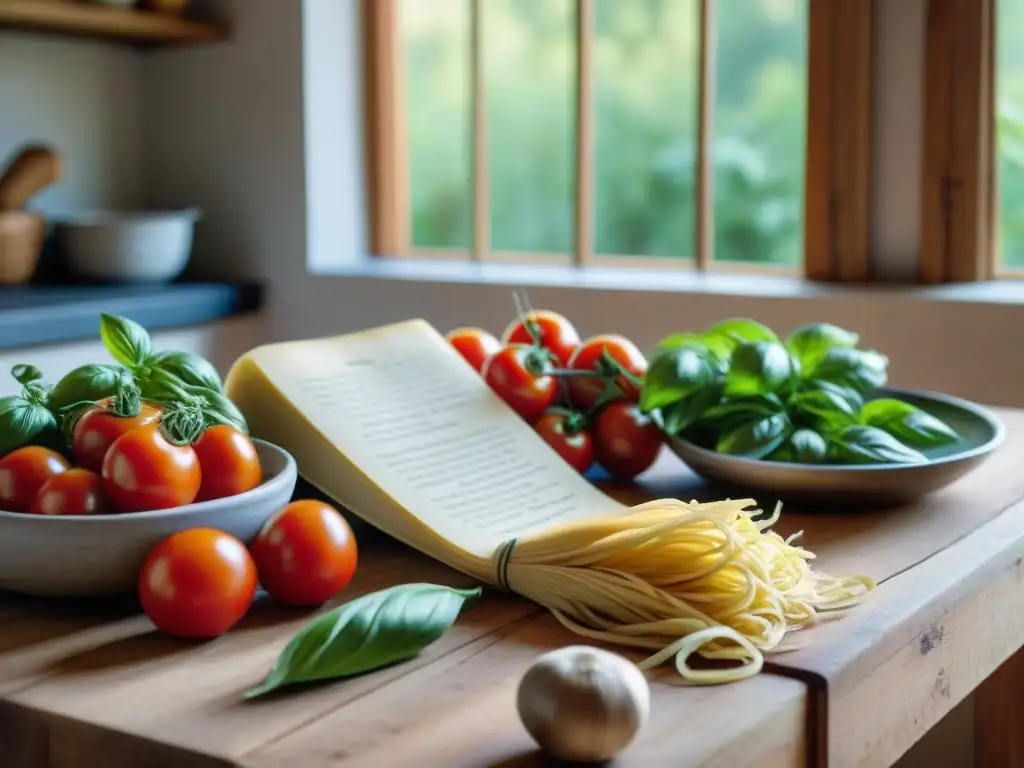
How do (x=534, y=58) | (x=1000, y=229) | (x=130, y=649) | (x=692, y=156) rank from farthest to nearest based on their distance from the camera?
(x=534, y=58) < (x=692, y=156) < (x=1000, y=229) < (x=130, y=649)

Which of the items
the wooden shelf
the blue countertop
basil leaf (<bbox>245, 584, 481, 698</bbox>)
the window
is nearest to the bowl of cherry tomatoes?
basil leaf (<bbox>245, 584, 481, 698</bbox>)

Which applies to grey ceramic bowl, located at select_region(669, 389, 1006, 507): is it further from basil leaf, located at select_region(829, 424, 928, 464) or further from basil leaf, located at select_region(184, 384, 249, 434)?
basil leaf, located at select_region(184, 384, 249, 434)

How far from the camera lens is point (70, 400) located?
2.86ft

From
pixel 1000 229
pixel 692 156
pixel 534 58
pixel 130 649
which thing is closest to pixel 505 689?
pixel 130 649

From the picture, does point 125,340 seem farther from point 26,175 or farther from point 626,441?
point 26,175

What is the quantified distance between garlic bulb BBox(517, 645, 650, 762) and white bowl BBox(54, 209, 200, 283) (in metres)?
2.51

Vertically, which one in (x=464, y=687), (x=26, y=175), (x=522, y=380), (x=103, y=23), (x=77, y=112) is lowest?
(x=464, y=687)

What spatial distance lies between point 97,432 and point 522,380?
17.2 inches

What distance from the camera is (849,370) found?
1.12m

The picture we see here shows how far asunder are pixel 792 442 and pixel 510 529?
0.90 ft

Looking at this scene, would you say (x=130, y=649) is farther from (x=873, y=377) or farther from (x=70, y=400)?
(x=873, y=377)

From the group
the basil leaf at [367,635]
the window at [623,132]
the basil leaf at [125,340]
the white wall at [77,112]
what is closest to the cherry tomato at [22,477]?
the basil leaf at [125,340]

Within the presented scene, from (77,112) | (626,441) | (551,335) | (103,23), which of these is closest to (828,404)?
(626,441)

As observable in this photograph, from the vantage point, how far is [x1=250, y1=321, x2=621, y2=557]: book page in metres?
0.96
